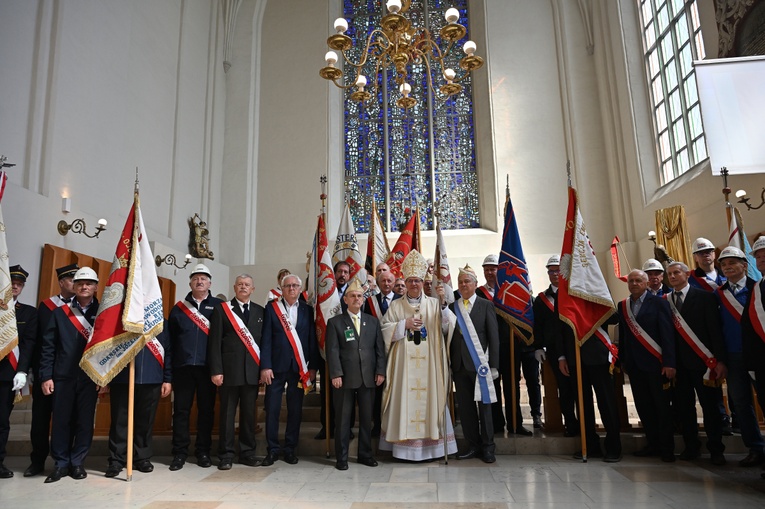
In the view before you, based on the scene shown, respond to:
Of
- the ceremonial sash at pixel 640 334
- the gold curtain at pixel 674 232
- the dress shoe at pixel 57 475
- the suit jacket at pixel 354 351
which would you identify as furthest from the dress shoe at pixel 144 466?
the gold curtain at pixel 674 232

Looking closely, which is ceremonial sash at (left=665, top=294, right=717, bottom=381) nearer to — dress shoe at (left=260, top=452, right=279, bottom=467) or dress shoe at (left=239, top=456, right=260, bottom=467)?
dress shoe at (left=260, top=452, right=279, bottom=467)

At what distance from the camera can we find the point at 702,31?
8336mm

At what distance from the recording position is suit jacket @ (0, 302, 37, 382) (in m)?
4.03

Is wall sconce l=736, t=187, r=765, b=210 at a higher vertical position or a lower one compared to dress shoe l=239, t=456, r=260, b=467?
higher

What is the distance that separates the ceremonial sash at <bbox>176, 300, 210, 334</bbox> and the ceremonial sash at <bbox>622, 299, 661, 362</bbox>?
11.1ft

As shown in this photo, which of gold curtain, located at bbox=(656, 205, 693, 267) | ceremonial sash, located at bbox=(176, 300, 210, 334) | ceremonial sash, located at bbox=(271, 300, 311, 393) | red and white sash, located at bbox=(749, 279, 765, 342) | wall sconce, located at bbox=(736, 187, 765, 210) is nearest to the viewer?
red and white sash, located at bbox=(749, 279, 765, 342)

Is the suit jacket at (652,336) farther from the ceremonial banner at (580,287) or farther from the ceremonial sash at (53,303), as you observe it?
the ceremonial sash at (53,303)

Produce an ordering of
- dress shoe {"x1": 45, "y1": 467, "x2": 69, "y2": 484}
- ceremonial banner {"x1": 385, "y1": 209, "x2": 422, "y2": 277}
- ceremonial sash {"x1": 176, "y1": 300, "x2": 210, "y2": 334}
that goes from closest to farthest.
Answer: dress shoe {"x1": 45, "y1": 467, "x2": 69, "y2": 484}, ceremonial sash {"x1": 176, "y1": 300, "x2": 210, "y2": 334}, ceremonial banner {"x1": 385, "y1": 209, "x2": 422, "y2": 277}

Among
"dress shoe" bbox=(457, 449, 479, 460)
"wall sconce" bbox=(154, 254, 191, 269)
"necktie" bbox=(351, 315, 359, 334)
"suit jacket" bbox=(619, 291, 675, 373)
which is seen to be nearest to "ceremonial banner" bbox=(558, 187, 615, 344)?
"suit jacket" bbox=(619, 291, 675, 373)

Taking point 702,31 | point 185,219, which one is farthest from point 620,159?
point 185,219

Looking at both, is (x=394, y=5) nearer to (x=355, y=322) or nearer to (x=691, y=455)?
(x=355, y=322)

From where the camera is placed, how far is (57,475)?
3922mm

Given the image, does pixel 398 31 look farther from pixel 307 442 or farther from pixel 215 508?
pixel 215 508

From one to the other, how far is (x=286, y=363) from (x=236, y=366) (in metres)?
0.40
